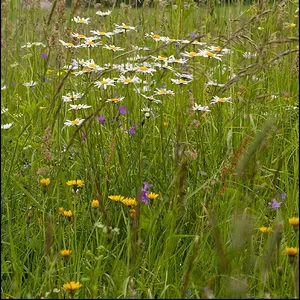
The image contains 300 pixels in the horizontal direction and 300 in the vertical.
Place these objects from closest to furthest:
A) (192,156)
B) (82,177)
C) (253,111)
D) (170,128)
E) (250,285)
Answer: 1. (250,285)
2. (192,156)
3. (82,177)
4. (170,128)
5. (253,111)

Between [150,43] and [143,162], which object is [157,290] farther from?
[150,43]

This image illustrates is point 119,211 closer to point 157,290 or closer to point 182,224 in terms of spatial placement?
point 182,224

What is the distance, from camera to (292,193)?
71.0 inches

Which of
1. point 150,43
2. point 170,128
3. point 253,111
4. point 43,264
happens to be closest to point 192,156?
point 43,264

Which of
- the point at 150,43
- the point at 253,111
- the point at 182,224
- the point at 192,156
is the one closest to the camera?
the point at 192,156

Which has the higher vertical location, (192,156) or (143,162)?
(192,156)

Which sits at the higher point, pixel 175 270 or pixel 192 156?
pixel 192 156

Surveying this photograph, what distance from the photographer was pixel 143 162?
2061 millimetres

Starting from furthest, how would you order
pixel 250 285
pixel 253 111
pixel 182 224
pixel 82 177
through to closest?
pixel 253 111 < pixel 82 177 < pixel 182 224 < pixel 250 285

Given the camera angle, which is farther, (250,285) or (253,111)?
(253,111)

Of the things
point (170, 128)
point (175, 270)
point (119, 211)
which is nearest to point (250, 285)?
point (175, 270)

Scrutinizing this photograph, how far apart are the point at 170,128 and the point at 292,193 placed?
572mm

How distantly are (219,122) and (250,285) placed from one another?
77 centimetres

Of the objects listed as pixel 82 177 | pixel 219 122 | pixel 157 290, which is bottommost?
pixel 157 290
